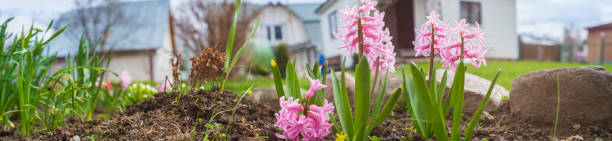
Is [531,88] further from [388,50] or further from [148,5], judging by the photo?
[148,5]

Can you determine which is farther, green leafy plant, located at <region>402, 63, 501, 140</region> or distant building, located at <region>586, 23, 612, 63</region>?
distant building, located at <region>586, 23, 612, 63</region>

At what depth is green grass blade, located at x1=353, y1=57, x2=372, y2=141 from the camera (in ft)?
4.17

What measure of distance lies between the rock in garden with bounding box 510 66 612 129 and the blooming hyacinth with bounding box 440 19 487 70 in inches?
25.5

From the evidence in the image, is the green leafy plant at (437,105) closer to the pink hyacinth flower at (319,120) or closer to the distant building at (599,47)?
the pink hyacinth flower at (319,120)

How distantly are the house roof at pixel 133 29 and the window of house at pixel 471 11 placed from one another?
38.6 feet

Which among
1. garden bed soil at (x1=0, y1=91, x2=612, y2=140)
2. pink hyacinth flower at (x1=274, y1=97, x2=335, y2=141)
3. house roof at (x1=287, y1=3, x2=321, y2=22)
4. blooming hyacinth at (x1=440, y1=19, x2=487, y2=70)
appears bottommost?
garden bed soil at (x1=0, y1=91, x2=612, y2=140)

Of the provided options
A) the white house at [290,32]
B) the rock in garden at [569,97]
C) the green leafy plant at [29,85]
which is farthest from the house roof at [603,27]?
the white house at [290,32]

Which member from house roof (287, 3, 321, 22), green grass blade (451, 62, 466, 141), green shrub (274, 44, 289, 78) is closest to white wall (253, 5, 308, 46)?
house roof (287, 3, 321, 22)

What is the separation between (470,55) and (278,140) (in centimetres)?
86

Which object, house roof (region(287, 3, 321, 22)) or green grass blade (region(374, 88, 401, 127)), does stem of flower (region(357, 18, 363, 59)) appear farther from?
house roof (region(287, 3, 321, 22))

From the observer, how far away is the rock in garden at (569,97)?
186cm

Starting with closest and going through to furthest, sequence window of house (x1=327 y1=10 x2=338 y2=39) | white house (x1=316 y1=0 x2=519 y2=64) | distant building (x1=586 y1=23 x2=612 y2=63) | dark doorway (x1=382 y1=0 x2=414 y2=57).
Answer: distant building (x1=586 y1=23 x2=612 y2=63)
white house (x1=316 y1=0 x2=519 y2=64)
dark doorway (x1=382 y1=0 x2=414 y2=57)
window of house (x1=327 y1=10 x2=338 y2=39)

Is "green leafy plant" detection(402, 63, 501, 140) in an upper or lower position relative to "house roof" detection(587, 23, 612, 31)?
lower

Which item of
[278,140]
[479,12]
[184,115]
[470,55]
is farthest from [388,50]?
[479,12]
